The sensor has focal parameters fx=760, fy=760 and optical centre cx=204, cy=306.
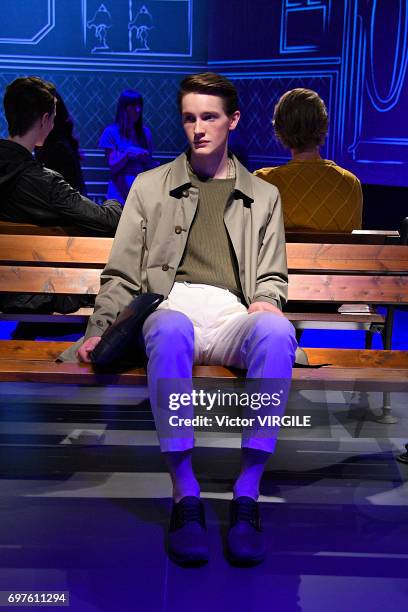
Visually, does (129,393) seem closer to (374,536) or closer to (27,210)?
(27,210)

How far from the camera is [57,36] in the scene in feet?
33.3

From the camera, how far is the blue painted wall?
25.8ft

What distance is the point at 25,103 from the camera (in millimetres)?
3682

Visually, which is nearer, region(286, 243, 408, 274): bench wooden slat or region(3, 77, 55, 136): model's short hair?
region(286, 243, 408, 274): bench wooden slat

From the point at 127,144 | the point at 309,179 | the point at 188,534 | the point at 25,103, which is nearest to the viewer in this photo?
the point at 188,534

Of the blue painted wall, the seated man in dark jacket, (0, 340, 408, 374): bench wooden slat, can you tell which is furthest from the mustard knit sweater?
the blue painted wall

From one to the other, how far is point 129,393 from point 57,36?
23.3ft

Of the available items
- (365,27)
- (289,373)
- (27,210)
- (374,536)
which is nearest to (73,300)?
(27,210)

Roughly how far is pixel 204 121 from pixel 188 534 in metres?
1.49

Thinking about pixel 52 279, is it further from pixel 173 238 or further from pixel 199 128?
pixel 199 128

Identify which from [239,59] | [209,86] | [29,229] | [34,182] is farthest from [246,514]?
[239,59]

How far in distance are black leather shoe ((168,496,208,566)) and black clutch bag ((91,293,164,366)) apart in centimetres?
54

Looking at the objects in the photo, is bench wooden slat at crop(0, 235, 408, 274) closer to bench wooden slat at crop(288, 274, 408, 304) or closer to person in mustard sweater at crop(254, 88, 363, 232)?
bench wooden slat at crop(288, 274, 408, 304)

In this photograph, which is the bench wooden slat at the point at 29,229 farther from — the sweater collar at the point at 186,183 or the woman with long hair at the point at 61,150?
the woman with long hair at the point at 61,150
